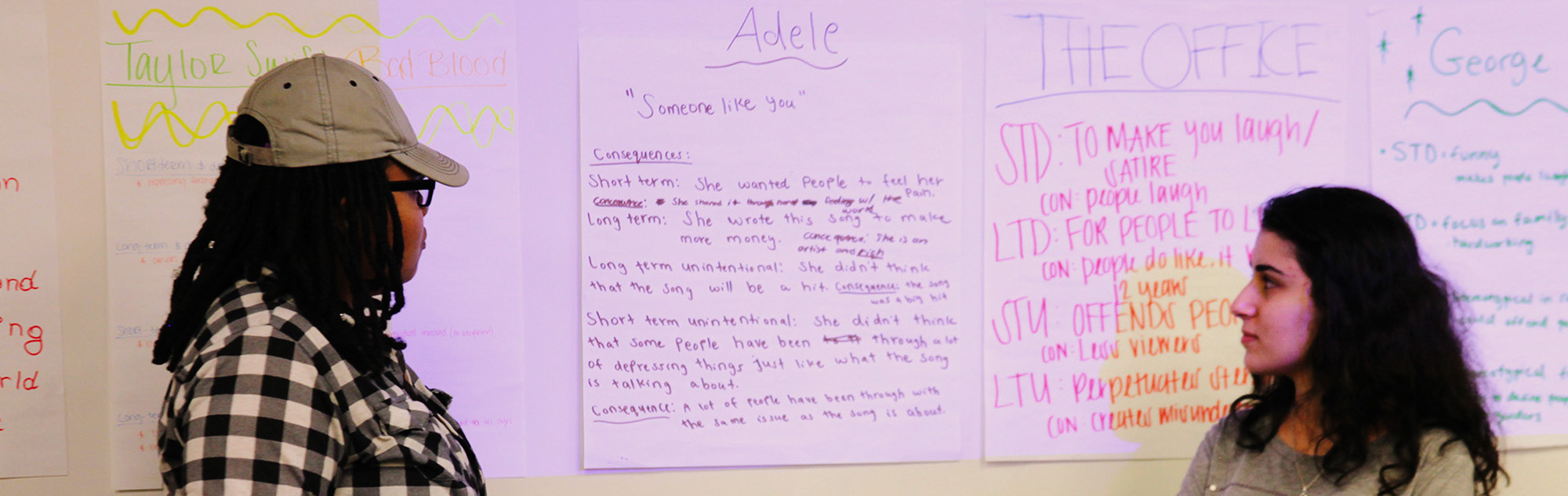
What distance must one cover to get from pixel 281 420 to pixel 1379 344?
1.53 meters

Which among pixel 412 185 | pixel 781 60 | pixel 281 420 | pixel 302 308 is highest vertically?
pixel 781 60

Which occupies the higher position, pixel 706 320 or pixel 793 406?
pixel 706 320

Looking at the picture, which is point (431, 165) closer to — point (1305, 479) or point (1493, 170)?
point (1305, 479)

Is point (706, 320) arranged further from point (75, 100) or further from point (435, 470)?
point (75, 100)

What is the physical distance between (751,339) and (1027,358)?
58 centimetres

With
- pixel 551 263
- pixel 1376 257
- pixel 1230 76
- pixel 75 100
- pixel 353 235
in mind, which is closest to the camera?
pixel 353 235

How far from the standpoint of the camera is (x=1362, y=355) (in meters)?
1.49

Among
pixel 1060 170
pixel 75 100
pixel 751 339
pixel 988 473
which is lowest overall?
pixel 988 473

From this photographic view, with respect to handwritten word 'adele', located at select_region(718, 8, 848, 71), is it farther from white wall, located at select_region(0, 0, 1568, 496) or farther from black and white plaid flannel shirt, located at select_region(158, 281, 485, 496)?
black and white plaid flannel shirt, located at select_region(158, 281, 485, 496)

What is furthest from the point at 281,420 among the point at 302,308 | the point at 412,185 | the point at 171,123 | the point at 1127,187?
the point at 1127,187

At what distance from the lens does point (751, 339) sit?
1.95 metres

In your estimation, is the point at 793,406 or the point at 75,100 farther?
the point at 793,406

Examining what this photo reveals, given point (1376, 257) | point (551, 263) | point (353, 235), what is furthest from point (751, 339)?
point (1376, 257)

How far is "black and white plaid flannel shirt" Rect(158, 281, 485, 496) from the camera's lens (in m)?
1.05
